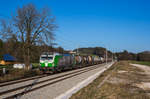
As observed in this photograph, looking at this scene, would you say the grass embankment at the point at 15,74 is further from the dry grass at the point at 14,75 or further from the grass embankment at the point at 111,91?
the grass embankment at the point at 111,91

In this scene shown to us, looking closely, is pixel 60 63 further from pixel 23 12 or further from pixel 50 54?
pixel 23 12

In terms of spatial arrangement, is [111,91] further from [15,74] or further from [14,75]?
[15,74]

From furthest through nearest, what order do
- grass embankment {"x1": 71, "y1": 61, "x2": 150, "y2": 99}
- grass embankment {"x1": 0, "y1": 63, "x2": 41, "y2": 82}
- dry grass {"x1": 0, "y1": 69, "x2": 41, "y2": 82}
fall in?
1. grass embankment {"x1": 0, "y1": 63, "x2": 41, "y2": 82}
2. dry grass {"x1": 0, "y1": 69, "x2": 41, "y2": 82}
3. grass embankment {"x1": 71, "y1": 61, "x2": 150, "y2": 99}

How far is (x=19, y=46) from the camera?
1008 inches

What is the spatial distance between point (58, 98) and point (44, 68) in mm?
12692

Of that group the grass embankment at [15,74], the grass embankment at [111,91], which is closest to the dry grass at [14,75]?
the grass embankment at [15,74]

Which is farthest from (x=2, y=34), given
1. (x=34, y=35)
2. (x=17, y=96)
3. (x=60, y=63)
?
(x=17, y=96)

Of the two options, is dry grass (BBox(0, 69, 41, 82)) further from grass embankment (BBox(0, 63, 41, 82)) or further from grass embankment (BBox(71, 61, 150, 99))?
grass embankment (BBox(71, 61, 150, 99))

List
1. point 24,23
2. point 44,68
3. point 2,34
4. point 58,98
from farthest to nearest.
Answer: point 24,23 → point 2,34 → point 44,68 → point 58,98

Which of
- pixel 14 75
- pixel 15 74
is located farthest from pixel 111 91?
pixel 15 74

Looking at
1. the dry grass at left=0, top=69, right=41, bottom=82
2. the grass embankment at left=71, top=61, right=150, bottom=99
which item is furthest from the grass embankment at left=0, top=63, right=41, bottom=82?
the grass embankment at left=71, top=61, right=150, bottom=99

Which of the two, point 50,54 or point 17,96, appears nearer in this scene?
point 17,96

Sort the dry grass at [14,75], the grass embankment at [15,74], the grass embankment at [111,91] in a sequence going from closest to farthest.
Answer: the grass embankment at [111,91] < the dry grass at [14,75] < the grass embankment at [15,74]

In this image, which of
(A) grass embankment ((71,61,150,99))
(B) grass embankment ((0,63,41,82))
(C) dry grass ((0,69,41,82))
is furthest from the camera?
(B) grass embankment ((0,63,41,82))
